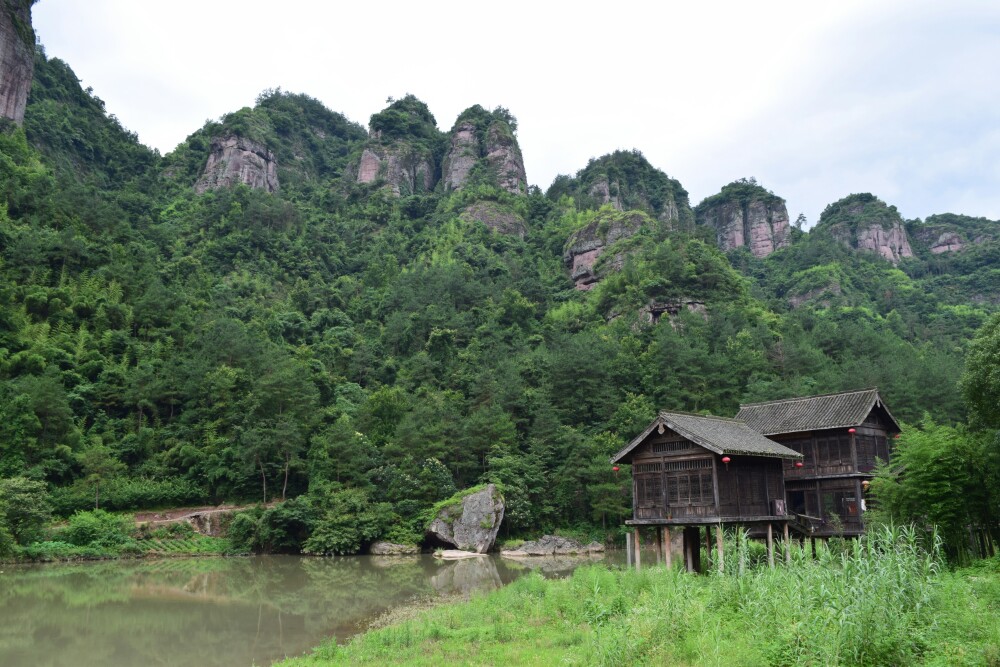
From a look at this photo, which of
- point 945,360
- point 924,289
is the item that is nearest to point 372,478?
point 945,360

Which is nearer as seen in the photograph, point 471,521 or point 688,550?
point 688,550

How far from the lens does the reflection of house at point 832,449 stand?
28.1 m

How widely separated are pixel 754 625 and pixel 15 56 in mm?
96084

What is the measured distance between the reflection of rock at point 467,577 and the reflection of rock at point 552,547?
4817mm

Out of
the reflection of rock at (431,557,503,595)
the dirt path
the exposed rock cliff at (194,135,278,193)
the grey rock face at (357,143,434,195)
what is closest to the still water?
the reflection of rock at (431,557,503,595)

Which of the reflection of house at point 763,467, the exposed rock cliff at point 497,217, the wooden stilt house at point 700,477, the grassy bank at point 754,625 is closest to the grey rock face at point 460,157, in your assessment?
the exposed rock cliff at point 497,217

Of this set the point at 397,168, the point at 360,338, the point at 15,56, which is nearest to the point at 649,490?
the point at 360,338

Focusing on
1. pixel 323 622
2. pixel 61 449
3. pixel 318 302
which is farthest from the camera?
pixel 318 302

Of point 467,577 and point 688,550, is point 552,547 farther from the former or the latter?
point 688,550

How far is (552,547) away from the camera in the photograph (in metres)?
42.5

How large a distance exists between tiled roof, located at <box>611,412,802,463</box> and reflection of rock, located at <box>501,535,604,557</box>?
18.1 metres

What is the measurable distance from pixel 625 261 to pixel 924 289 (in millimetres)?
57563

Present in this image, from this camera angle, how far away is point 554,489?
45.4m

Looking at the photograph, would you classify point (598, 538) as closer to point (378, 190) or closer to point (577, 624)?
point (577, 624)
